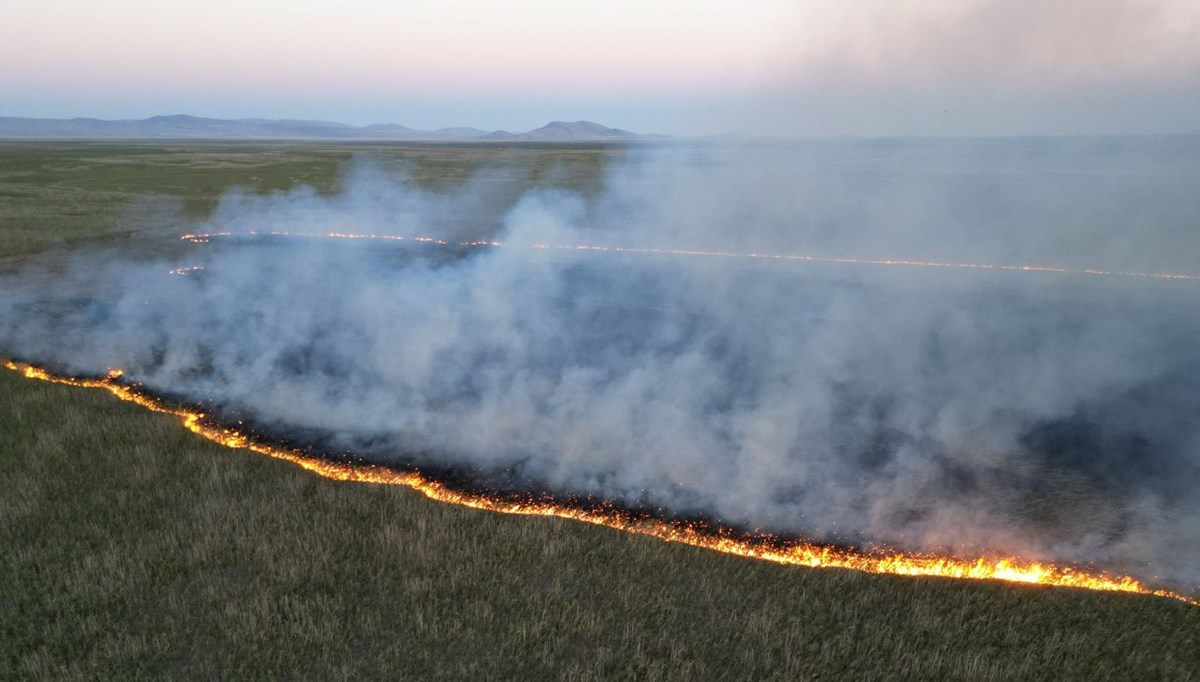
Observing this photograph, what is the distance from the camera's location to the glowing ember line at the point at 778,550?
21.6 feet

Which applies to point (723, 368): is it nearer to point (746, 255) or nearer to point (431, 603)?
point (431, 603)

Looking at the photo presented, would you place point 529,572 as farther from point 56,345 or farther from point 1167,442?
point 56,345

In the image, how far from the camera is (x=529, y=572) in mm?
6156

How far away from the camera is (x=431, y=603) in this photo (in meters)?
5.61

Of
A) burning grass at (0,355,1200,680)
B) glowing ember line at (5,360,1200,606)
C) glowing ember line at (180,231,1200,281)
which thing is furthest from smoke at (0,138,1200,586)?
burning grass at (0,355,1200,680)

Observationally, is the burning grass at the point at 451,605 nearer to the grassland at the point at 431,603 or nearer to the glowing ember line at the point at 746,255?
the grassland at the point at 431,603

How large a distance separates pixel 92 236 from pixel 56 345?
13266 millimetres

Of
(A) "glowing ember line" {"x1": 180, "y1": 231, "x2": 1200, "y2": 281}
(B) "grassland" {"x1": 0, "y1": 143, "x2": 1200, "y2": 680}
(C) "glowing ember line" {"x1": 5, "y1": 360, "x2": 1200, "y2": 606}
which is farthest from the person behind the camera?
(A) "glowing ember line" {"x1": 180, "y1": 231, "x2": 1200, "y2": 281}

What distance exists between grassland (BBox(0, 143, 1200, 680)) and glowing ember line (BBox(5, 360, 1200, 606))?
0.37m

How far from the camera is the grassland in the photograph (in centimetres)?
505

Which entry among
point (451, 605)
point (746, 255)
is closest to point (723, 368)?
point (451, 605)

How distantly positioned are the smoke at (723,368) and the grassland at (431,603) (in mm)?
1273

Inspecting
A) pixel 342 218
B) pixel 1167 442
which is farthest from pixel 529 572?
pixel 342 218

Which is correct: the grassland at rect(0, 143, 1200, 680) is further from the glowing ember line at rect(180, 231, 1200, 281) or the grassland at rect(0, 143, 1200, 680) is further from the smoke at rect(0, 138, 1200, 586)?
the glowing ember line at rect(180, 231, 1200, 281)
